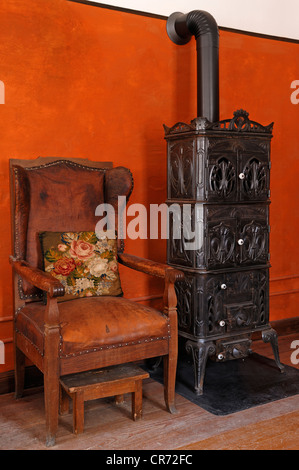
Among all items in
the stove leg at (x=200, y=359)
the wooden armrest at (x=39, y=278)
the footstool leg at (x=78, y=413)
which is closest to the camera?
the wooden armrest at (x=39, y=278)

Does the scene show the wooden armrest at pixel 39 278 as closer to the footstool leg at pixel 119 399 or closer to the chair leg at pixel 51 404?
the chair leg at pixel 51 404

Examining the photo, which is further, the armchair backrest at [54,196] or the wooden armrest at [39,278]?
the armchair backrest at [54,196]

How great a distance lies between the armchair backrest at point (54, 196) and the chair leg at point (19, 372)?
0.35 metres

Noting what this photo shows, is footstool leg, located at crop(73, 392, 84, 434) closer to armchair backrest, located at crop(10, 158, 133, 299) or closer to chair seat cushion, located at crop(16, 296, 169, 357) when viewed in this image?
chair seat cushion, located at crop(16, 296, 169, 357)

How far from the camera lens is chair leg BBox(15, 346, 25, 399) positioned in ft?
8.97

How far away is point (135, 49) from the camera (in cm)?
327

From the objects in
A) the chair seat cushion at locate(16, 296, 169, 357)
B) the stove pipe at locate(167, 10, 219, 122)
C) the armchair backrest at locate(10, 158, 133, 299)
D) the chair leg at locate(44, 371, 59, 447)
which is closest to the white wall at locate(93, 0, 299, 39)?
the stove pipe at locate(167, 10, 219, 122)

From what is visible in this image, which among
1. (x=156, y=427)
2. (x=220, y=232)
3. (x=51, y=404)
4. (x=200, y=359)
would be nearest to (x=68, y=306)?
(x=51, y=404)

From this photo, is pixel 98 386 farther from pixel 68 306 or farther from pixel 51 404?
pixel 68 306

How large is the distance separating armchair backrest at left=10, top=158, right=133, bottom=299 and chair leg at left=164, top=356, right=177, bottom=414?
81 cm

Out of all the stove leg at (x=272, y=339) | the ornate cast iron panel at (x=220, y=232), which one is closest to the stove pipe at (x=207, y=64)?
the ornate cast iron panel at (x=220, y=232)

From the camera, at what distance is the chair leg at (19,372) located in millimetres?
2733

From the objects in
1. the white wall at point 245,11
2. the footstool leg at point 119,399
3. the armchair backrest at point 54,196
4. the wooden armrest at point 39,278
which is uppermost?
the white wall at point 245,11
